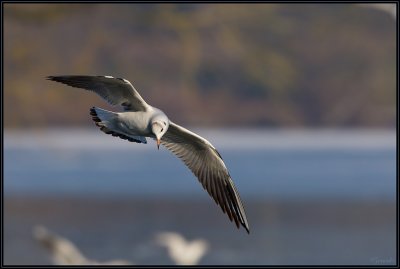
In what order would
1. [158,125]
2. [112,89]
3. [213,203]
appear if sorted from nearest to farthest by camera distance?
[158,125] < [112,89] < [213,203]

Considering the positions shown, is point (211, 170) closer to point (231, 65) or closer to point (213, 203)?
point (213, 203)

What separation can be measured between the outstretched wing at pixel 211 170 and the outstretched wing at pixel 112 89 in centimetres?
54

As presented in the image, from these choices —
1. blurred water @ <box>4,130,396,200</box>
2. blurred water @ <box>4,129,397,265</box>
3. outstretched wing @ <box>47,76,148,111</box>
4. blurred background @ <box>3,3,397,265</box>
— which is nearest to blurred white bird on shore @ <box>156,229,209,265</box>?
blurred water @ <box>4,129,397,265</box>

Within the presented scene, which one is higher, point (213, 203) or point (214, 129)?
point (213, 203)

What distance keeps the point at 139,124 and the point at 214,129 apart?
887 inches

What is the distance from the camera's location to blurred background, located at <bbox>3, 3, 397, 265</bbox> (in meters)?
12.6

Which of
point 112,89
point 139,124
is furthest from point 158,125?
point 112,89

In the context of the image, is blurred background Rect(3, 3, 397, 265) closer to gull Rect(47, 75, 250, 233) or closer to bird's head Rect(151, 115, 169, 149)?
gull Rect(47, 75, 250, 233)

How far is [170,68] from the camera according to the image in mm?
29719

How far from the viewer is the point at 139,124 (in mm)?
6090

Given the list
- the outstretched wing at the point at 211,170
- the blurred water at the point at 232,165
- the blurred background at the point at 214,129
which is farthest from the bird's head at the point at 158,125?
the blurred water at the point at 232,165

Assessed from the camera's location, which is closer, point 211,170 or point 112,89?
point 112,89

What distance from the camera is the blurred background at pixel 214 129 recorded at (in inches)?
495

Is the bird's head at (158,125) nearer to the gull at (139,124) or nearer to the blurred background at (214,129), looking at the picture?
the gull at (139,124)
